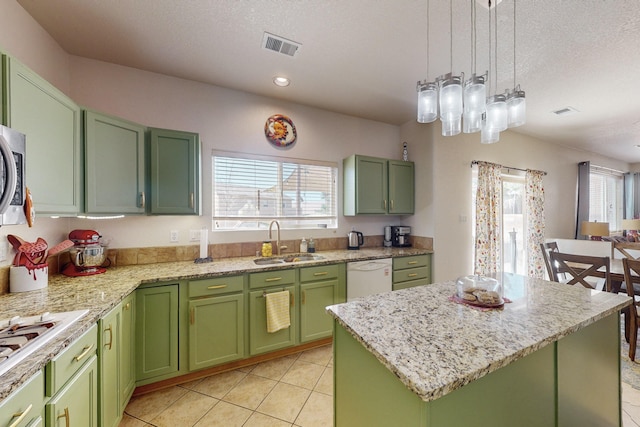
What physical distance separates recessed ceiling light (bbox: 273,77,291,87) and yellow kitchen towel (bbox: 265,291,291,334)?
84.3 inches

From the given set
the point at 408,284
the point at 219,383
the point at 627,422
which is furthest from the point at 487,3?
the point at 219,383

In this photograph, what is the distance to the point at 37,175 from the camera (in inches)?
54.6

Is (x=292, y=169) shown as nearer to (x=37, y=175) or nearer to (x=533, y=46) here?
(x=37, y=175)

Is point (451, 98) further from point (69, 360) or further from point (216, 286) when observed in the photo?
point (69, 360)

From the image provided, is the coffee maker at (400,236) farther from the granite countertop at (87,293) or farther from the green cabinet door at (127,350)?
the green cabinet door at (127,350)

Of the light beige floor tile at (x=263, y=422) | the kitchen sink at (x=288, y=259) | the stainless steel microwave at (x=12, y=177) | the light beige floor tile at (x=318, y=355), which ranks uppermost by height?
the stainless steel microwave at (x=12, y=177)

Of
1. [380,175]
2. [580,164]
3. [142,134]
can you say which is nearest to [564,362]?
[380,175]

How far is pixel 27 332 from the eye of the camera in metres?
1.01

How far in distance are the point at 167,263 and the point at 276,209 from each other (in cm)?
126

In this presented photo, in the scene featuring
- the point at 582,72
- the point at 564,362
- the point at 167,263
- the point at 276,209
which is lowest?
the point at 564,362

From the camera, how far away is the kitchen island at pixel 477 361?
80cm

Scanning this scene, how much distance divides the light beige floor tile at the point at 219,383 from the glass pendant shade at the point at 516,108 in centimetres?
286

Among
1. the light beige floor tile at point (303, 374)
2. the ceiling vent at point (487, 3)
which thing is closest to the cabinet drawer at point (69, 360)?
the light beige floor tile at point (303, 374)

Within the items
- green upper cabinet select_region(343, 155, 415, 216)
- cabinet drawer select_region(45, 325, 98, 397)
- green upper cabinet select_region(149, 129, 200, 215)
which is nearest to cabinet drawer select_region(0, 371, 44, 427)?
cabinet drawer select_region(45, 325, 98, 397)
